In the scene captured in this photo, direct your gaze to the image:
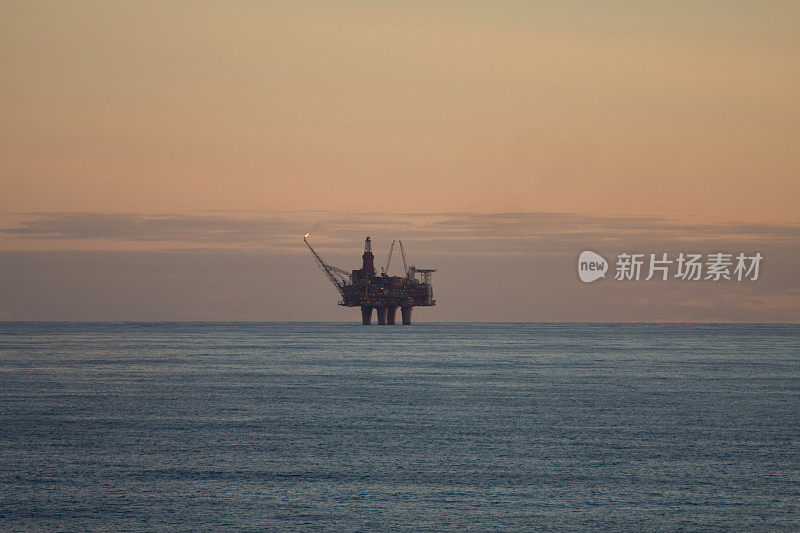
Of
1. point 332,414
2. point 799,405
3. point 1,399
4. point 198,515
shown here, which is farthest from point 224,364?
point 198,515

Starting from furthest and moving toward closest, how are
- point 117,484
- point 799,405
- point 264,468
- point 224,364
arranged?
point 224,364, point 799,405, point 264,468, point 117,484

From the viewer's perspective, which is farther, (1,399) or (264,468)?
(1,399)

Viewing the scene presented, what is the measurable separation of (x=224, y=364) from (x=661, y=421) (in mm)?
68862

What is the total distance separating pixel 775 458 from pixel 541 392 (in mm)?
33185

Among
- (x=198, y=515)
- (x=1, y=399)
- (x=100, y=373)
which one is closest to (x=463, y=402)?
(x=1, y=399)

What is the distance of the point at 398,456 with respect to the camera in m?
37.6

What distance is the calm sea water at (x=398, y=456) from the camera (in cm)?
2764

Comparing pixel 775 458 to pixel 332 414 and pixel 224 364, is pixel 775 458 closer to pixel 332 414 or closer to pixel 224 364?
pixel 332 414

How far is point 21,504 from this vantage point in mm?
28453

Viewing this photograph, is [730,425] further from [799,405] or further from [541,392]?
[541,392]

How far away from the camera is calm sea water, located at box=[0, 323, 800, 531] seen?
1088 inches

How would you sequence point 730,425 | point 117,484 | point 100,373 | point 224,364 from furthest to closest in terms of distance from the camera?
point 224,364, point 100,373, point 730,425, point 117,484

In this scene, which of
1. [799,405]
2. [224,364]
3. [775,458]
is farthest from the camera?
[224,364]

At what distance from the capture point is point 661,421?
167 ft
